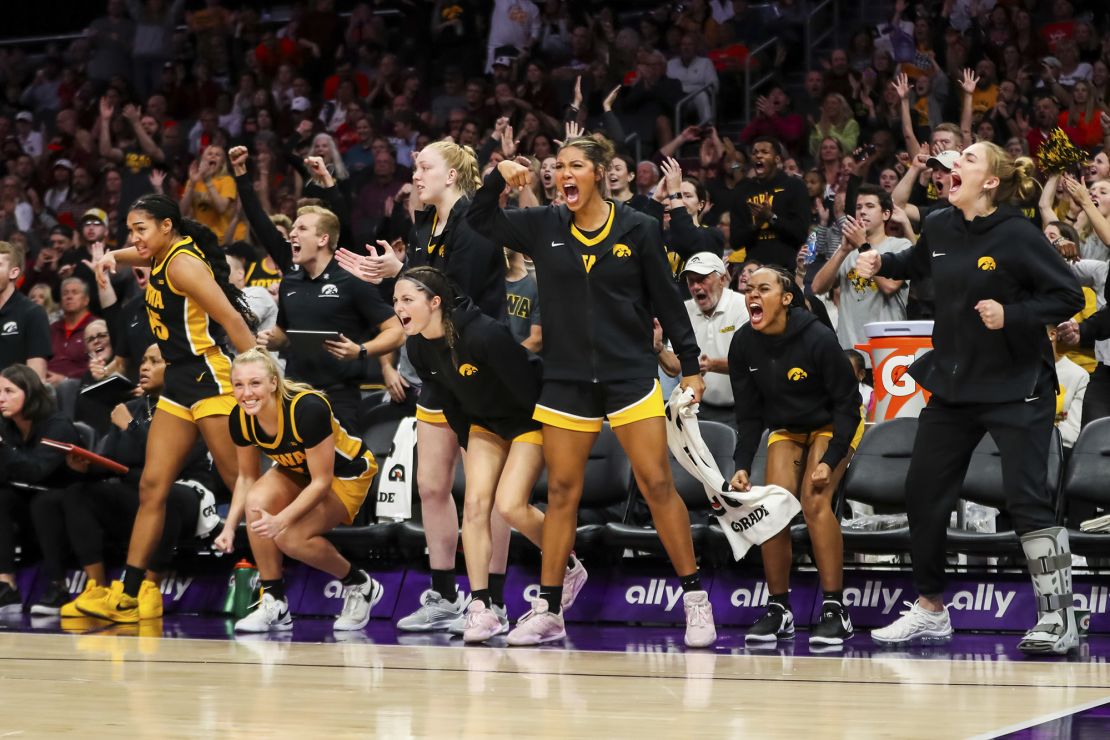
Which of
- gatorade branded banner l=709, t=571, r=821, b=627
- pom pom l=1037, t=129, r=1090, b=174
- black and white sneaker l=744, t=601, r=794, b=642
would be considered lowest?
black and white sneaker l=744, t=601, r=794, b=642

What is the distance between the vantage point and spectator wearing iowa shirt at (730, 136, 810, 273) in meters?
10.6

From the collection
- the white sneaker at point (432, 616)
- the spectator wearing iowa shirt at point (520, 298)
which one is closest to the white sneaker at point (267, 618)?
the white sneaker at point (432, 616)

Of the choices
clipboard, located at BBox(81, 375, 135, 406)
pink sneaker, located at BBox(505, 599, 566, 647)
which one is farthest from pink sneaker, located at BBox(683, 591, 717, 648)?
clipboard, located at BBox(81, 375, 135, 406)

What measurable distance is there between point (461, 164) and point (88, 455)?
2.77 meters

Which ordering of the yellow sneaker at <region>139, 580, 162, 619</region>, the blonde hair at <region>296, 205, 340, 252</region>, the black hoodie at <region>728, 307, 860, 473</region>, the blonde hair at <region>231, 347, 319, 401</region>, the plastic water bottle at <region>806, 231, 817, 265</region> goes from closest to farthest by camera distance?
the black hoodie at <region>728, 307, 860, 473</region>, the blonde hair at <region>231, 347, 319, 401</region>, the yellow sneaker at <region>139, 580, 162, 619</region>, the blonde hair at <region>296, 205, 340, 252</region>, the plastic water bottle at <region>806, 231, 817, 265</region>

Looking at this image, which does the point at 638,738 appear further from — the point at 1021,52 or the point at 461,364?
the point at 1021,52

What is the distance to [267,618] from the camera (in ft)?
25.3

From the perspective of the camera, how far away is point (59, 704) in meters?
5.42

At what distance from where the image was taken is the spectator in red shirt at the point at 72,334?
11398mm

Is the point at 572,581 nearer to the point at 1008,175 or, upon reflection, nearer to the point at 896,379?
the point at 896,379

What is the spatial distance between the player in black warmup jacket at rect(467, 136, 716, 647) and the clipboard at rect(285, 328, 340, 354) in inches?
64.3

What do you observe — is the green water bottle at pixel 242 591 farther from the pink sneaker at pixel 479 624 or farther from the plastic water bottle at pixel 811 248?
the plastic water bottle at pixel 811 248

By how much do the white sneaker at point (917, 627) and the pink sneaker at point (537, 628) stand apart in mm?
1361

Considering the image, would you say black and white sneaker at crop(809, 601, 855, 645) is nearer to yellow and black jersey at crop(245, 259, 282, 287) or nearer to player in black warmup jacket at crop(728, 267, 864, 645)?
player in black warmup jacket at crop(728, 267, 864, 645)
